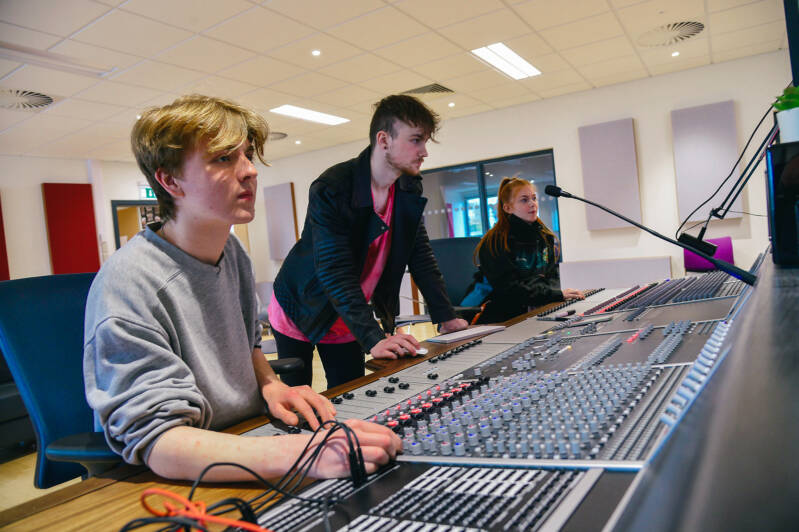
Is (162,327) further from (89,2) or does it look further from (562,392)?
(89,2)

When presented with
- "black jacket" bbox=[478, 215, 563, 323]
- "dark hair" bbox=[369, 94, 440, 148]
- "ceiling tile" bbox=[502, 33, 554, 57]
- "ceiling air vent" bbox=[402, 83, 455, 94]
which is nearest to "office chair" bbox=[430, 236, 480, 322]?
"black jacket" bbox=[478, 215, 563, 323]

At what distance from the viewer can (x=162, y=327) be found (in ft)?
2.91

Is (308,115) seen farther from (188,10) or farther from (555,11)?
(555,11)

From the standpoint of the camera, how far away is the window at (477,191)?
7.10 m

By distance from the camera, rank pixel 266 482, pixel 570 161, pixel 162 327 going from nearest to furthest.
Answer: pixel 266 482 → pixel 162 327 → pixel 570 161

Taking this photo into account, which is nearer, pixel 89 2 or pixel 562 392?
pixel 562 392

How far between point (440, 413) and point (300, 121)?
248 inches

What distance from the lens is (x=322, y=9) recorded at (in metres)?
3.66

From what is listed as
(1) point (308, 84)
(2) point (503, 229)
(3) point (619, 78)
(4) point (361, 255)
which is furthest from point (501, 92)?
(4) point (361, 255)

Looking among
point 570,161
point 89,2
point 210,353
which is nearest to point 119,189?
point 89,2

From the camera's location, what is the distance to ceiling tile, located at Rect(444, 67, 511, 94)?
5414 mm

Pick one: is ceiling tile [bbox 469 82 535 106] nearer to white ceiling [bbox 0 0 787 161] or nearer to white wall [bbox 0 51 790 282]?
white ceiling [bbox 0 0 787 161]

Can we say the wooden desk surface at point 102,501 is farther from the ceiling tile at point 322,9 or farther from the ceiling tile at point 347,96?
the ceiling tile at point 347,96

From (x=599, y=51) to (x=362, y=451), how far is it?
5.30 metres
